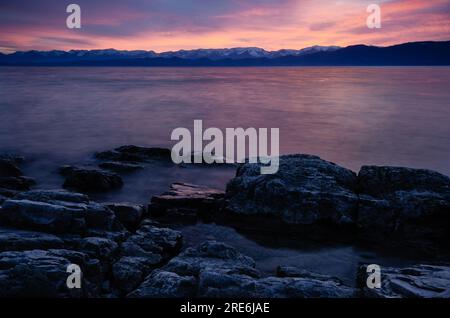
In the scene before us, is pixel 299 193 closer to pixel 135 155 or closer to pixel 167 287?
pixel 167 287

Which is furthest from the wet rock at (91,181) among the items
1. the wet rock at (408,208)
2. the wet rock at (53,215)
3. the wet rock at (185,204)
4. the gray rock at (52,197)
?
the wet rock at (408,208)

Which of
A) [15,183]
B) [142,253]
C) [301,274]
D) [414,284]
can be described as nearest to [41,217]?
[142,253]

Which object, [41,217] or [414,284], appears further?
[41,217]

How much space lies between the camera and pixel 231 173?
45.8ft

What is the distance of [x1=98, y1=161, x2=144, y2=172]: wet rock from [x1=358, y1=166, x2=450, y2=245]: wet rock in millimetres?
7675

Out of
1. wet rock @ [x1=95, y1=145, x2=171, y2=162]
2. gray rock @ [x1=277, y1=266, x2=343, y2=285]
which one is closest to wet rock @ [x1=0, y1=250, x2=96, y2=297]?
gray rock @ [x1=277, y1=266, x2=343, y2=285]

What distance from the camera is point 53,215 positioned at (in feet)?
23.1

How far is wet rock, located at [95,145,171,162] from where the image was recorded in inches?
601

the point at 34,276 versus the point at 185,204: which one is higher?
the point at 34,276

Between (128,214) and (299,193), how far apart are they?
12.8 ft
